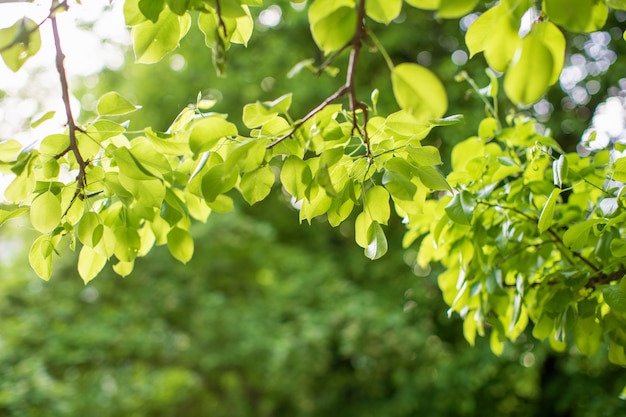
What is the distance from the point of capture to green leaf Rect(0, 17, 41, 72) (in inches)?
25.1

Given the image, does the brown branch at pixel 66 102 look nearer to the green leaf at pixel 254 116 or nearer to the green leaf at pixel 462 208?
the green leaf at pixel 254 116

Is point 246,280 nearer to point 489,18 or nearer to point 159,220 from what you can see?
point 159,220

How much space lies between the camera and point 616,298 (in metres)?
0.94

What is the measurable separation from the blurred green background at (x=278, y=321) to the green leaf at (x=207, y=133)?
275 centimetres

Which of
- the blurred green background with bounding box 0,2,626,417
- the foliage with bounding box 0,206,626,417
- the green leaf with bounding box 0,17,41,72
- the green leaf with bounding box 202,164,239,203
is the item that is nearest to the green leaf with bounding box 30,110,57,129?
the green leaf with bounding box 0,17,41,72

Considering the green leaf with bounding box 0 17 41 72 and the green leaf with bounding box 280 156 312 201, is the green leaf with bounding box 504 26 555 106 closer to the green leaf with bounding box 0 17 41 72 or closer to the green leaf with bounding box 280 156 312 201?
the green leaf with bounding box 280 156 312 201

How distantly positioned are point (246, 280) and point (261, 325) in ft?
2.30

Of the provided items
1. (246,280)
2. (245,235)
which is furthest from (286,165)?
(246,280)

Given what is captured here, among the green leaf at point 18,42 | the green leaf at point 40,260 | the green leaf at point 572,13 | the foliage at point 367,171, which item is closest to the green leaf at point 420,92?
the foliage at point 367,171

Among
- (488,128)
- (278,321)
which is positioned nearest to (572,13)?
(488,128)

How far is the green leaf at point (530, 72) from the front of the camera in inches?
18.7

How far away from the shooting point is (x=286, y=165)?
32.3 inches

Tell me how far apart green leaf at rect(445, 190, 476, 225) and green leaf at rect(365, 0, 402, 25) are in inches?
18.1

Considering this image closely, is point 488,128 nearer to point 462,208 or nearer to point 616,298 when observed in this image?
point 462,208
